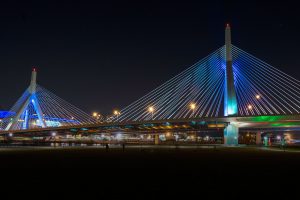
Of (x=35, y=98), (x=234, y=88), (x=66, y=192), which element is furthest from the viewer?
(x=35, y=98)

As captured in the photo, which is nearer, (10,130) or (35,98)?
(35,98)

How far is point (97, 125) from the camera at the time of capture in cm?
6122

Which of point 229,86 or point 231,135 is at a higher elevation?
point 229,86

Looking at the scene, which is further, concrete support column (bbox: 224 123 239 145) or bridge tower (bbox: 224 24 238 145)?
concrete support column (bbox: 224 123 239 145)

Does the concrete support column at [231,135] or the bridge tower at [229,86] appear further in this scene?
the concrete support column at [231,135]

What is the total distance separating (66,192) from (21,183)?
7.94 ft

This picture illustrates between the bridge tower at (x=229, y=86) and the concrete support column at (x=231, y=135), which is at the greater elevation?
the bridge tower at (x=229, y=86)

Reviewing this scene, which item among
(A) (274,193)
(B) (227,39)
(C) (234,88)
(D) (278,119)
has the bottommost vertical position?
(A) (274,193)

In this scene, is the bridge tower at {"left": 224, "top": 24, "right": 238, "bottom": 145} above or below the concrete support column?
above

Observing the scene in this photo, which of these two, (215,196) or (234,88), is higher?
(234,88)

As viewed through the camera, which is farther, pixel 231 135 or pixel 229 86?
pixel 231 135

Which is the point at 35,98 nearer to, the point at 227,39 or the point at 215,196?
the point at 227,39

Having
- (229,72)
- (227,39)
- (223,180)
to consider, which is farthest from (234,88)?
(223,180)

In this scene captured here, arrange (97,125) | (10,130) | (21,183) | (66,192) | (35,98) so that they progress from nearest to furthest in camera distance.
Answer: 1. (66,192)
2. (21,183)
3. (97,125)
4. (35,98)
5. (10,130)
